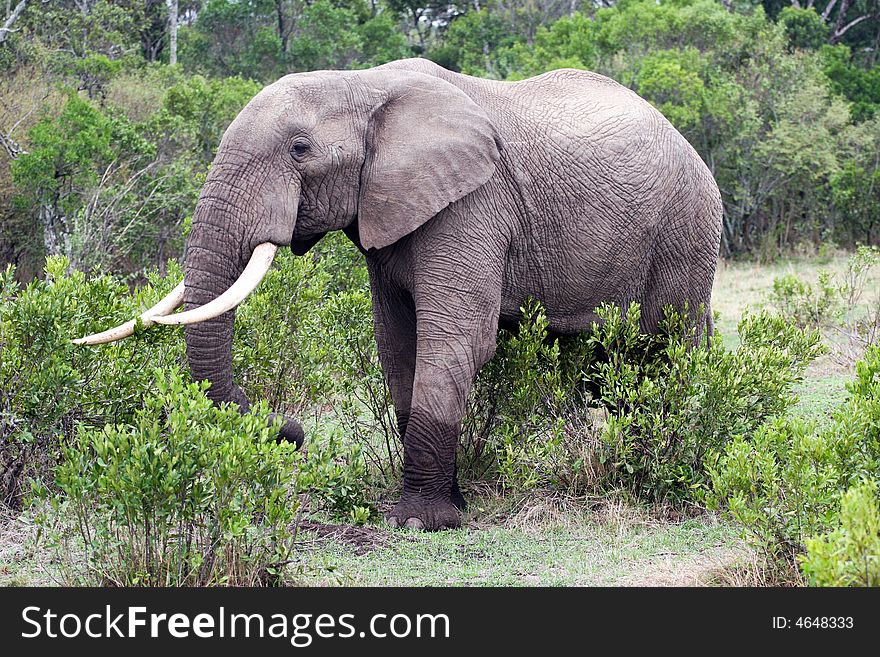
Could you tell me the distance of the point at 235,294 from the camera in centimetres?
537

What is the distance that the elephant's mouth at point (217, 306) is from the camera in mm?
5289

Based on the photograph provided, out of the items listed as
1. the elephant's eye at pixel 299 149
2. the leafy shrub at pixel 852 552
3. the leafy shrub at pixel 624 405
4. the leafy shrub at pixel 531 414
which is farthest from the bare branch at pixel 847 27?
the leafy shrub at pixel 852 552

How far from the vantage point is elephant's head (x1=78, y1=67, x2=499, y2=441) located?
5.48 metres

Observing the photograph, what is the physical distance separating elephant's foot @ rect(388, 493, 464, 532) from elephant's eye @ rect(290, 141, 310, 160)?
1.83 meters

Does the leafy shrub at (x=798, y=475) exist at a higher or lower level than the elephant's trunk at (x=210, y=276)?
lower

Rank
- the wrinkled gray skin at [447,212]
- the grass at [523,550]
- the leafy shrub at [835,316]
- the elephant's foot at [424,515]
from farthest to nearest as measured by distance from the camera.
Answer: the leafy shrub at [835,316] → the elephant's foot at [424,515] → the wrinkled gray skin at [447,212] → the grass at [523,550]

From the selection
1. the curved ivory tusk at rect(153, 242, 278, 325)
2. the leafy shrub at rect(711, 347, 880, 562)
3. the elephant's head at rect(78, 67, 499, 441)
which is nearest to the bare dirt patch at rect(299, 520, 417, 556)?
the elephant's head at rect(78, 67, 499, 441)

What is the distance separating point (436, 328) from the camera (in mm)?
5910

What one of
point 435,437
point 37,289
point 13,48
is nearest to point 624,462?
point 435,437

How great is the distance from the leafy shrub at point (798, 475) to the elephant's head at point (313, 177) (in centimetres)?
196

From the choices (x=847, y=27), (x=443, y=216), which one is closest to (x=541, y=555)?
(x=443, y=216)

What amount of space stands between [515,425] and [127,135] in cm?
1041

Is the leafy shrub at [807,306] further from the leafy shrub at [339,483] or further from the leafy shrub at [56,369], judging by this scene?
the leafy shrub at [56,369]

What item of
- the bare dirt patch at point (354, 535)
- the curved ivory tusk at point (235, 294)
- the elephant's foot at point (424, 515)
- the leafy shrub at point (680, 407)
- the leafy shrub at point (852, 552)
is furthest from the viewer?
the leafy shrub at point (680, 407)
